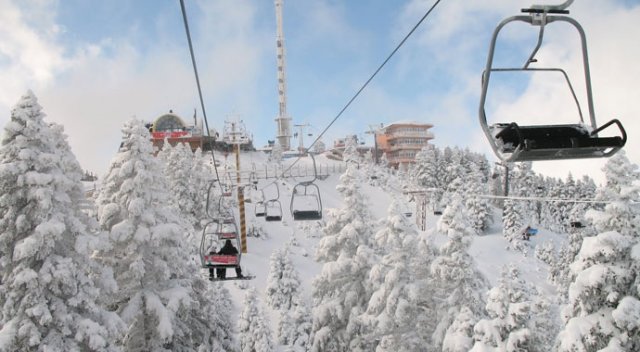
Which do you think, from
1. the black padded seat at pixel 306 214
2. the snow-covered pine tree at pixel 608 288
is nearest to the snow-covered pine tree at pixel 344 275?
the black padded seat at pixel 306 214

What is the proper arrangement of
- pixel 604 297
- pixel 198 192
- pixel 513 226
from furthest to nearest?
pixel 513 226, pixel 198 192, pixel 604 297

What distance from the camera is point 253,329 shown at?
118ft

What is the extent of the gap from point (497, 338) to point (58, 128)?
17489mm

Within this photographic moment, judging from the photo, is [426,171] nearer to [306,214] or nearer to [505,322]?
[306,214]

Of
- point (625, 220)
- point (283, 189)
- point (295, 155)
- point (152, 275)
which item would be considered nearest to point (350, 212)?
point (152, 275)

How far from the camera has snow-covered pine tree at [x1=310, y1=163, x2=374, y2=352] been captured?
2297cm

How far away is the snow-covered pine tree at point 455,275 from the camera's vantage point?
65.6 feet

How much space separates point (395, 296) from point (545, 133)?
1670cm

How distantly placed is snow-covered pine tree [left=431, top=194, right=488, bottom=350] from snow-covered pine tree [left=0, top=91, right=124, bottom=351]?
11498 millimetres

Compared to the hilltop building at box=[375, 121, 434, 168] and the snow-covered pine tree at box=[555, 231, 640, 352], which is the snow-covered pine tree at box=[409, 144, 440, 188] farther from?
the snow-covered pine tree at box=[555, 231, 640, 352]

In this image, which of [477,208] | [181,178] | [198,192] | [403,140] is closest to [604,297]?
[181,178]

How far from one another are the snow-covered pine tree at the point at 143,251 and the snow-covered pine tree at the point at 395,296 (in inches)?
289

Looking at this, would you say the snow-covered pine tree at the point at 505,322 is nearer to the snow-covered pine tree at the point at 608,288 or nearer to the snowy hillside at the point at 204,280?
the snowy hillside at the point at 204,280

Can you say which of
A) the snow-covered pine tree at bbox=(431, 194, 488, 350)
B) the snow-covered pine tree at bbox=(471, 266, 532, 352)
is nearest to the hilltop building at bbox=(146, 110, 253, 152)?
the snow-covered pine tree at bbox=(431, 194, 488, 350)
